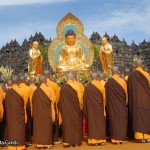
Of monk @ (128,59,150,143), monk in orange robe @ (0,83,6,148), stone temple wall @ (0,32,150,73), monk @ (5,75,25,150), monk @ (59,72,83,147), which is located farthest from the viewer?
stone temple wall @ (0,32,150,73)

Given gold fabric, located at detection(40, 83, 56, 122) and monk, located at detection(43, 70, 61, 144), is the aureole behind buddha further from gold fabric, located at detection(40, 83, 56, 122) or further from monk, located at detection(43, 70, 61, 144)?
gold fabric, located at detection(40, 83, 56, 122)

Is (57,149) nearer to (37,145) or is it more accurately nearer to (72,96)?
(37,145)

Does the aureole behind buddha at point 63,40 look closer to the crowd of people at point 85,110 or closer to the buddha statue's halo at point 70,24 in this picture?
the buddha statue's halo at point 70,24

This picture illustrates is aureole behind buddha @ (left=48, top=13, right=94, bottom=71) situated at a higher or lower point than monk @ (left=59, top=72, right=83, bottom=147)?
higher

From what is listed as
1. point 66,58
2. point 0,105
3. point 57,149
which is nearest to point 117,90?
point 57,149

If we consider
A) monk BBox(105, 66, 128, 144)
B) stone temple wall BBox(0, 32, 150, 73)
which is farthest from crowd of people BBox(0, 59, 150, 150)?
stone temple wall BBox(0, 32, 150, 73)

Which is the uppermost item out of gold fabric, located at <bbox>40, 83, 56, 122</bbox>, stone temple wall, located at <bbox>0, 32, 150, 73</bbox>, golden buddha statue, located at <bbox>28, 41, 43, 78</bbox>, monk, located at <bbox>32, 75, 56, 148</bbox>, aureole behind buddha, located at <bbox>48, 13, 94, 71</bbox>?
stone temple wall, located at <bbox>0, 32, 150, 73</bbox>

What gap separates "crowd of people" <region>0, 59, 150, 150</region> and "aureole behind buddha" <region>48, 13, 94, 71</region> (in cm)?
799

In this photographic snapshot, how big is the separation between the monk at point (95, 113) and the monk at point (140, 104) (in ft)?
2.19

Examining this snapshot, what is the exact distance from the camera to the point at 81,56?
51.4 ft

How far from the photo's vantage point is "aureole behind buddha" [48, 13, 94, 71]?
15922 mm

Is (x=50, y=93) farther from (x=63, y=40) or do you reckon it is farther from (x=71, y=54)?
(x=63, y=40)

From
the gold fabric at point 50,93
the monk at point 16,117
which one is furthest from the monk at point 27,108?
the gold fabric at point 50,93

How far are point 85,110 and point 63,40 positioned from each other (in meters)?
8.80
